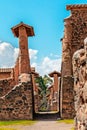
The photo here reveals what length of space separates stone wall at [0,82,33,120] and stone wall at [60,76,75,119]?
6.93 ft

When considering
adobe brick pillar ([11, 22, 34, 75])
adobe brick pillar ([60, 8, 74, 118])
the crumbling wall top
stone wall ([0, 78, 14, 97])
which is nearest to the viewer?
adobe brick pillar ([60, 8, 74, 118])

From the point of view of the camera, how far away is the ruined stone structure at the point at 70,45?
19422mm

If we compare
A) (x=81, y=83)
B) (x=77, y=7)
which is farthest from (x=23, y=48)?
(x=81, y=83)

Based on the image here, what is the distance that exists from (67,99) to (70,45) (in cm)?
471

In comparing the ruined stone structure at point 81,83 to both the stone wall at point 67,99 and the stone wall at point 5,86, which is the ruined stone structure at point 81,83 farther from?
the stone wall at point 5,86

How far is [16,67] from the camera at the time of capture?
84.8 feet

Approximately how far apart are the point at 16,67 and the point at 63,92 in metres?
7.30

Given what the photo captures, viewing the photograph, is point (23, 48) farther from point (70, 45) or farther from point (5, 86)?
point (70, 45)

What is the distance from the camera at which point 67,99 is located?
19.5 m

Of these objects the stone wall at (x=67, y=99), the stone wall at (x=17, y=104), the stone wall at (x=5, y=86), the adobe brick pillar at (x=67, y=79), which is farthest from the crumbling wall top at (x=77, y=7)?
the stone wall at (x=17, y=104)

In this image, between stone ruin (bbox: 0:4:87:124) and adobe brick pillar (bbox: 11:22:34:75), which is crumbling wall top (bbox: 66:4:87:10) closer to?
stone ruin (bbox: 0:4:87:124)

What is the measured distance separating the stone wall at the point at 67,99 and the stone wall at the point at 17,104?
211 centimetres

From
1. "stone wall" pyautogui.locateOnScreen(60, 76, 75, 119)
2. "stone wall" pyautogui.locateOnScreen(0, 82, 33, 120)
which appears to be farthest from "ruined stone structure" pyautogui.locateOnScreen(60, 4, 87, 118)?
"stone wall" pyautogui.locateOnScreen(0, 82, 33, 120)

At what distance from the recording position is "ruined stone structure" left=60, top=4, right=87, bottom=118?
19.4m
